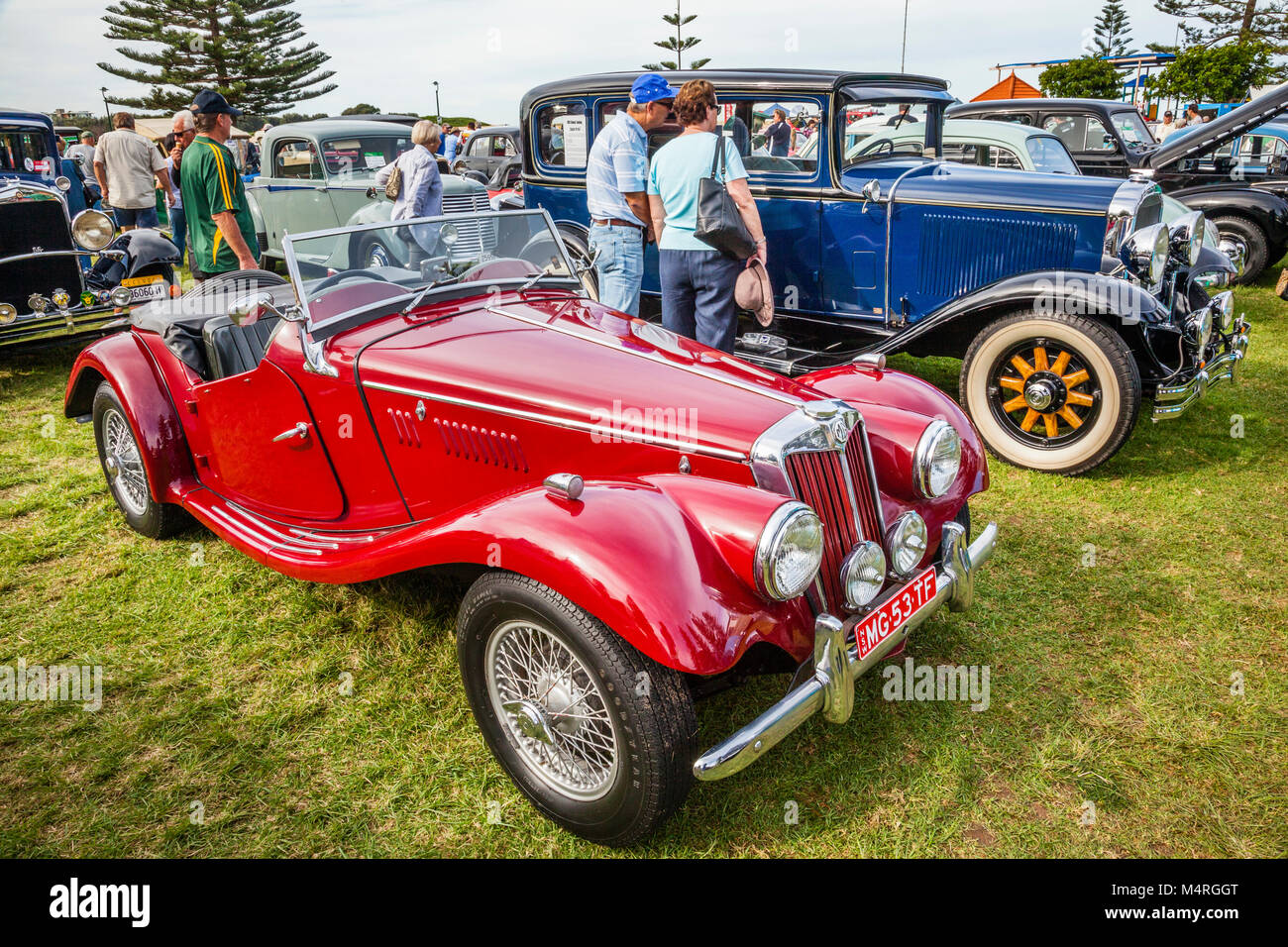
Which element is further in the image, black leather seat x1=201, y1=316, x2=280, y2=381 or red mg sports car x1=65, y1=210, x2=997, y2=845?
black leather seat x1=201, y1=316, x2=280, y2=381

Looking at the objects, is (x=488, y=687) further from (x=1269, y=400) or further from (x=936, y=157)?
(x=1269, y=400)

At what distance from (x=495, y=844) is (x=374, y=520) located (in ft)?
4.54

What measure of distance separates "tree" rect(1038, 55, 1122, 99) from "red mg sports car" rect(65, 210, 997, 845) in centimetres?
3076

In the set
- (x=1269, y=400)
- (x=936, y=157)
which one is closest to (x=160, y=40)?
(x=936, y=157)

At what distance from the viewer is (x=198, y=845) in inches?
95.6

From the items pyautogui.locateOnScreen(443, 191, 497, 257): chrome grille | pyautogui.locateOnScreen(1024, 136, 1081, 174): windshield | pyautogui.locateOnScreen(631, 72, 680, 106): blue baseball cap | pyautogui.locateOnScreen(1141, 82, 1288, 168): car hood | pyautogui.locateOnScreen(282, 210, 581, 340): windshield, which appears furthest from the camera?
pyautogui.locateOnScreen(1024, 136, 1081, 174): windshield

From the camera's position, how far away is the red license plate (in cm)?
236

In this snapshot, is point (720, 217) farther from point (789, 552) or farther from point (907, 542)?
point (789, 552)

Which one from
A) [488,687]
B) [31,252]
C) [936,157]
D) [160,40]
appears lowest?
[488,687]

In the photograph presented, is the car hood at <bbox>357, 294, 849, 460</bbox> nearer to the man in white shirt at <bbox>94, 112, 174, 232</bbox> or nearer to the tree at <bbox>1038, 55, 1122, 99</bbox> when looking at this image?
the man in white shirt at <bbox>94, 112, 174, 232</bbox>

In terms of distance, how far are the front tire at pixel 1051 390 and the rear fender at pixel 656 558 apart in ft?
10.5

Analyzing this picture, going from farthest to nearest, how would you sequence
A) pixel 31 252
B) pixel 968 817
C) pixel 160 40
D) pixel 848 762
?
1. pixel 160 40
2. pixel 31 252
3. pixel 848 762
4. pixel 968 817

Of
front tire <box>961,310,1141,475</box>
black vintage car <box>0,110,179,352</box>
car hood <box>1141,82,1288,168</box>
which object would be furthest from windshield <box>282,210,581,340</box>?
car hood <box>1141,82,1288,168</box>
